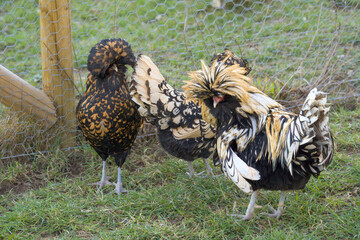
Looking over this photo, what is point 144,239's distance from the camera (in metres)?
3.15

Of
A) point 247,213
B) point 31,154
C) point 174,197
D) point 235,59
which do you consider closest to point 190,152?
point 174,197

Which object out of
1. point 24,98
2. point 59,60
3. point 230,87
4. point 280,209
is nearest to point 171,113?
point 230,87

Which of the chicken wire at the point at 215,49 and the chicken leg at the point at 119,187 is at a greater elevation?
the chicken wire at the point at 215,49

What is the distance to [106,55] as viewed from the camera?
3512 millimetres

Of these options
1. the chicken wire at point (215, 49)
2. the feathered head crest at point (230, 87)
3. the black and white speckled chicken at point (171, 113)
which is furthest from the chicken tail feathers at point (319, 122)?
the chicken wire at point (215, 49)

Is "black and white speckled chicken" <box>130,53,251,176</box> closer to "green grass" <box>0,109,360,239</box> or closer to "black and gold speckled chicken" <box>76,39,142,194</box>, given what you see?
"black and gold speckled chicken" <box>76,39,142,194</box>

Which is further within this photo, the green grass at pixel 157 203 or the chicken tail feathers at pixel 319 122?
the green grass at pixel 157 203

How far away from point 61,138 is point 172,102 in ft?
4.82

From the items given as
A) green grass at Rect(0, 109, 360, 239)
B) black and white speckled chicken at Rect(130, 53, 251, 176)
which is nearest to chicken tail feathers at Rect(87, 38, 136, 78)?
black and white speckled chicken at Rect(130, 53, 251, 176)

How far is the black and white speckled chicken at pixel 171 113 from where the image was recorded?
3.58 metres

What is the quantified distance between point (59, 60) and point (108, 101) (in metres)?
0.89

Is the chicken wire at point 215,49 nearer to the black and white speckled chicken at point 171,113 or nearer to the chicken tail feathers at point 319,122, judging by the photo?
the black and white speckled chicken at point 171,113

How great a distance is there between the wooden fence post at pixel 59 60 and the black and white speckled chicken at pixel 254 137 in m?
1.62

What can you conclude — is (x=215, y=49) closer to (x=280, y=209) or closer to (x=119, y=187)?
(x=119, y=187)
